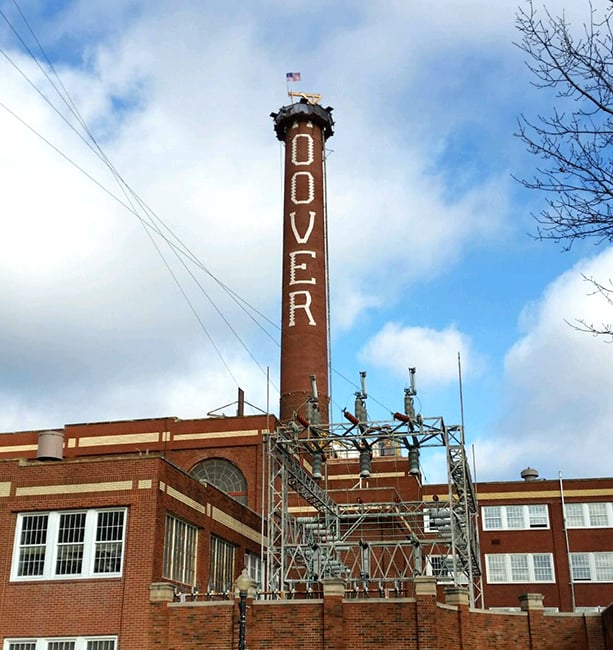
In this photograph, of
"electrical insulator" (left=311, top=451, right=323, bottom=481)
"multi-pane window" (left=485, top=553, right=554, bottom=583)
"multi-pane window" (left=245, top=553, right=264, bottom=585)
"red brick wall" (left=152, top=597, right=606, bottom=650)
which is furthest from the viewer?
"multi-pane window" (left=485, top=553, right=554, bottom=583)

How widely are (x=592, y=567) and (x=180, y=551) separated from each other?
92.8ft

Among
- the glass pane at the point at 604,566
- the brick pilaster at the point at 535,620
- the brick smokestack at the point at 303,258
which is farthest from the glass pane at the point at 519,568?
the brick pilaster at the point at 535,620

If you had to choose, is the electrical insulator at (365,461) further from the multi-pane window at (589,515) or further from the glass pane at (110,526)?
the multi-pane window at (589,515)

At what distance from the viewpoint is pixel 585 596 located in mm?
49875

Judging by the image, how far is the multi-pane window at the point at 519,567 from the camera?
167 ft

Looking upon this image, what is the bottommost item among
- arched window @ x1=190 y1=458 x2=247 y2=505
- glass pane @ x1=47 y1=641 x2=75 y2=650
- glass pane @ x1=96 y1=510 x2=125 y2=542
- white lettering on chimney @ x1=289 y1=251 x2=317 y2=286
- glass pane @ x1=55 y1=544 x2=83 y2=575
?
glass pane @ x1=47 y1=641 x2=75 y2=650

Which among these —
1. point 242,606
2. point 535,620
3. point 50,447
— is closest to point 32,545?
point 50,447

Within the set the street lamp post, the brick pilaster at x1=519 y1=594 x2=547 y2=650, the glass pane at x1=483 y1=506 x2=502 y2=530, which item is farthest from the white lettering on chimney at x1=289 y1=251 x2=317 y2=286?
the street lamp post

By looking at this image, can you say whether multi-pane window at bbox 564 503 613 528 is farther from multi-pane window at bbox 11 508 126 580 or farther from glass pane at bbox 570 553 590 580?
multi-pane window at bbox 11 508 126 580

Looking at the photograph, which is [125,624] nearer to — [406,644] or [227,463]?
[406,644]

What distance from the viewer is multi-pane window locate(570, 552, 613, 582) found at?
50.0m

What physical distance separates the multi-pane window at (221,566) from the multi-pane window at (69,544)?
5490mm

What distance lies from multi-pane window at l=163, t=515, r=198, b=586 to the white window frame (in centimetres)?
285

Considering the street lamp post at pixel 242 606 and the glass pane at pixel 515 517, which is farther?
→ the glass pane at pixel 515 517
